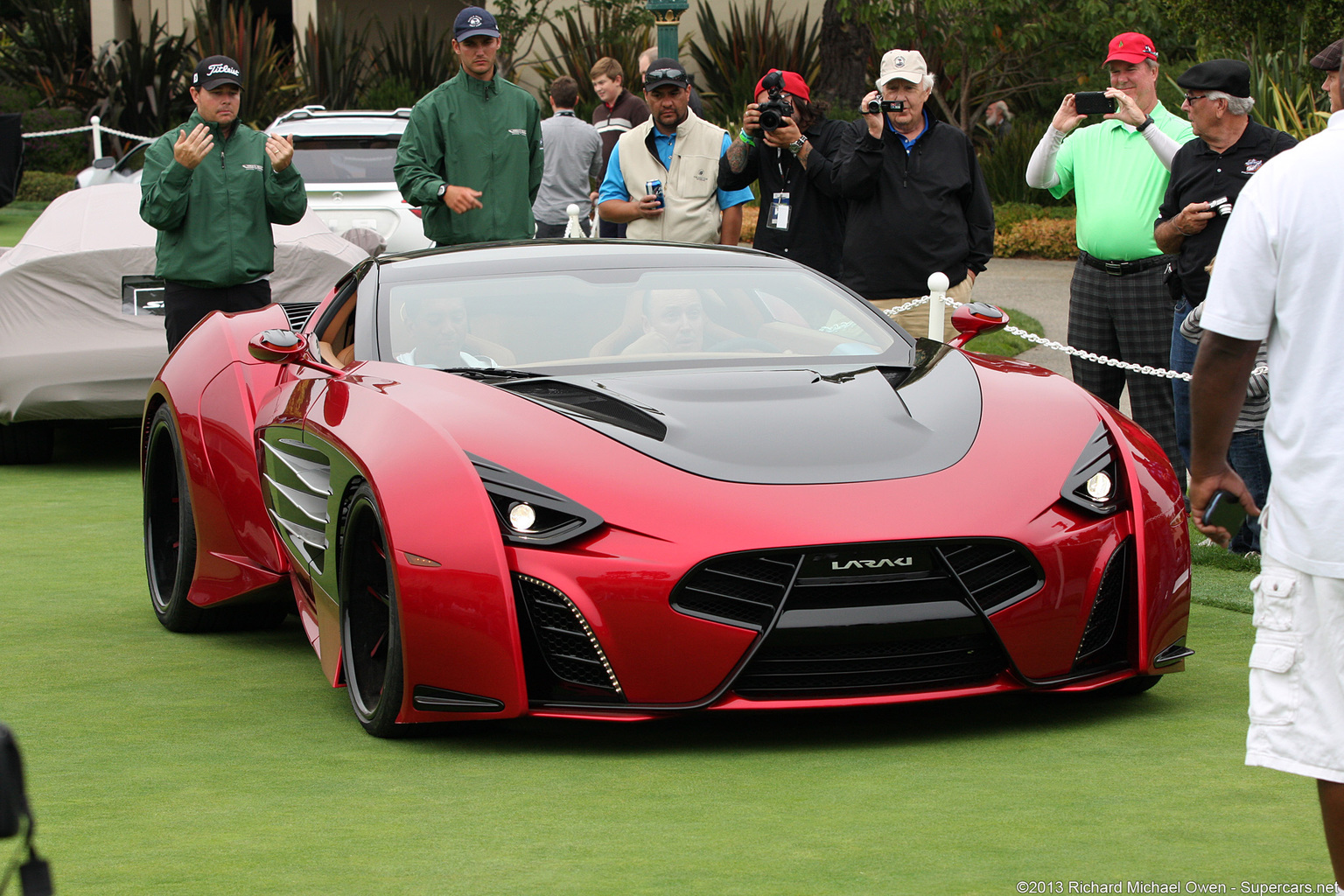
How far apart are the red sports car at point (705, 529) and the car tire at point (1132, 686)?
21mm

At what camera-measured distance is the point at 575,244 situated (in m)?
5.77

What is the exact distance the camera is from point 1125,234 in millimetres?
7430

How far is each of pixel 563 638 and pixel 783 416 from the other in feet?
2.72

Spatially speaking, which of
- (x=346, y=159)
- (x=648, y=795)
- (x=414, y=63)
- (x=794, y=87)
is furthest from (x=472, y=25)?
(x=414, y=63)

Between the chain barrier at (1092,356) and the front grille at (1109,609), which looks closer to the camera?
the front grille at (1109,609)

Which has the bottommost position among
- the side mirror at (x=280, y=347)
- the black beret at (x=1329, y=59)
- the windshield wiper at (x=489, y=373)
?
the side mirror at (x=280, y=347)

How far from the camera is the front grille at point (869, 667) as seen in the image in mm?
4031

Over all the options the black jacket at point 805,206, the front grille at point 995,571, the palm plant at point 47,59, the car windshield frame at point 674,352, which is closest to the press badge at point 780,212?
the black jacket at point 805,206

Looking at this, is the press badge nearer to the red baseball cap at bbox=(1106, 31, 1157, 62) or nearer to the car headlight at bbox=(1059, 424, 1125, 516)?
the red baseball cap at bbox=(1106, 31, 1157, 62)

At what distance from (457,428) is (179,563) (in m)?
1.96

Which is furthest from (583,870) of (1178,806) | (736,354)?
(736,354)

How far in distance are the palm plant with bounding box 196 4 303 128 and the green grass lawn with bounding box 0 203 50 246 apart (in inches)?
142

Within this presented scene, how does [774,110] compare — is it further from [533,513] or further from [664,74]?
[533,513]

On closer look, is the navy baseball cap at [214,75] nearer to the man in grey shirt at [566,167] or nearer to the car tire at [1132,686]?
the car tire at [1132,686]
